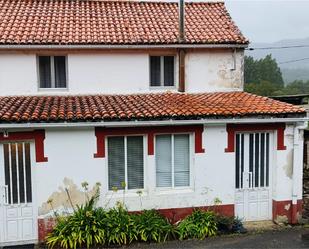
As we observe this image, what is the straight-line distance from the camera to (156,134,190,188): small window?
1084 cm

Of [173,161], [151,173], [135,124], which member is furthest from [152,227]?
[135,124]

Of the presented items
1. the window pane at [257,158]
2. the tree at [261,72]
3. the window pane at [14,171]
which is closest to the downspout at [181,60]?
the window pane at [257,158]

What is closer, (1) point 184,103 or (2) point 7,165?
(2) point 7,165

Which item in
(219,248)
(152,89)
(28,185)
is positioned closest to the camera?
(219,248)

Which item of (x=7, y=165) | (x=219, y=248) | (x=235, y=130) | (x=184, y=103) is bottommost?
(x=219, y=248)

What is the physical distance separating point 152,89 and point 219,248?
5877 mm

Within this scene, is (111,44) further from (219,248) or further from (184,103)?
(219,248)

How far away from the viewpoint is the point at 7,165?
396 inches

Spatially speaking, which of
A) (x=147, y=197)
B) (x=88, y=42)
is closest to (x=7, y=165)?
(x=147, y=197)

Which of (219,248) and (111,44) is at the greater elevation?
(111,44)

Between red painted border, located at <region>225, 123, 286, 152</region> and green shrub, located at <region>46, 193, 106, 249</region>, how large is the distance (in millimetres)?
3871

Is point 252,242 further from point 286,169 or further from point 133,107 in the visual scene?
point 133,107

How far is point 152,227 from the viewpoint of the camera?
10.0 metres

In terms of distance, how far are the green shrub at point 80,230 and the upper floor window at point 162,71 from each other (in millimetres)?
5304
